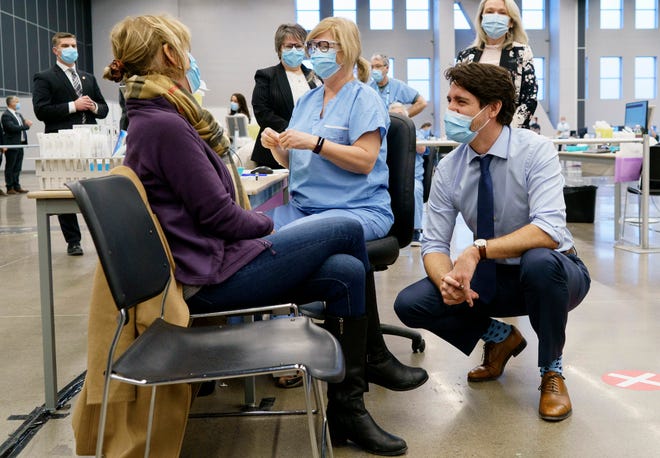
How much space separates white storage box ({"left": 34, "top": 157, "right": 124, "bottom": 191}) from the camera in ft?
7.84

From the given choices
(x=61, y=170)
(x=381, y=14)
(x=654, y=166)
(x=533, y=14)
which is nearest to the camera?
(x=61, y=170)

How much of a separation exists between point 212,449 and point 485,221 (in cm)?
105

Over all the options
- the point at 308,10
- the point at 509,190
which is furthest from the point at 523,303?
the point at 308,10

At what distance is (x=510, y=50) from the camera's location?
3555 mm

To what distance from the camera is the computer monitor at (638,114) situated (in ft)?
20.3

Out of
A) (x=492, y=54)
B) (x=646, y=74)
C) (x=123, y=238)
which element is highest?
(x=646, y=74)

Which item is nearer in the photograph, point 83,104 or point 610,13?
point 83,104

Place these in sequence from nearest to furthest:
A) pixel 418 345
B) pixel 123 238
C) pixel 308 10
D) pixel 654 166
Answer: pixel 123 238
pixel 418 345
pixel 654 166
pixel 308 10

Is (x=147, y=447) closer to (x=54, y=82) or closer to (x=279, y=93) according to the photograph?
(x=279, y=93)

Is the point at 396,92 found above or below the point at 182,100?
above

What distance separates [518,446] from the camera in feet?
6.49

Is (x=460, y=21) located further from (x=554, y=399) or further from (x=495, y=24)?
(x=554, y=399)

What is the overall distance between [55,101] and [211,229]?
Answer: 395 cm

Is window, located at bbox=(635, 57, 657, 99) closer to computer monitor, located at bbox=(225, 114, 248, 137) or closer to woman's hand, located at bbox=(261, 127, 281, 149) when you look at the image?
computer monitor, located at bbox=(225, 114, 248, 137)
